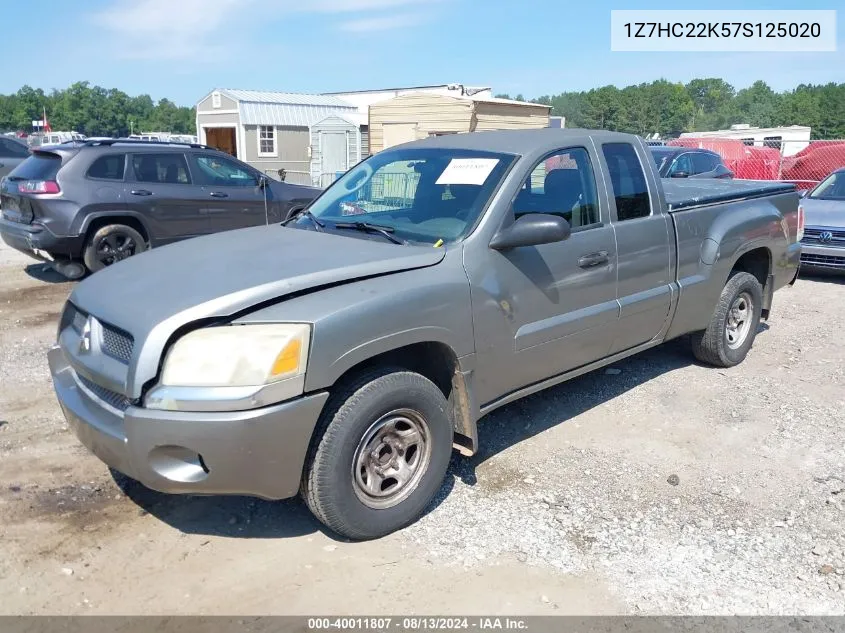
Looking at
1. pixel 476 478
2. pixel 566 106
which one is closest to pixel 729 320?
pixel 476 478

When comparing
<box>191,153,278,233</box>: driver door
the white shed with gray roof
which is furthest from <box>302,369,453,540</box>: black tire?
the white shed with gray roof

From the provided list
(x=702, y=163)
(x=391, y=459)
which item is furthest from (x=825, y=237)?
(x=391, y=459)

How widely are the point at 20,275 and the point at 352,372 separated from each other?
8002 mm

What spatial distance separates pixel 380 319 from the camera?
3244 mm

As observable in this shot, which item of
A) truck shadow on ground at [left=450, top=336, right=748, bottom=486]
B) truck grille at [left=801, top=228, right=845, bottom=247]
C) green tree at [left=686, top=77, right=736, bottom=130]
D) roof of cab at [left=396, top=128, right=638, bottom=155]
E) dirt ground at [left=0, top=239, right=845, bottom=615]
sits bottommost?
dirt ground at [left=0, top=239, right=845, bottom=615]

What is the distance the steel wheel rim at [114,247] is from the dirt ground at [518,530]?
3.85 m

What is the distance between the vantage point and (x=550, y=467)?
4254mm

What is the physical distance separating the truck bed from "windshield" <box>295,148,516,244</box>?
66.7 inches

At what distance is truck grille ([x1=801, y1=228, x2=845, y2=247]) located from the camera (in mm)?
9508

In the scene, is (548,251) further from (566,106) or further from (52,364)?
(566,106)

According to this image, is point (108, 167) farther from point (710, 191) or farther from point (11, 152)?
point (11, 152)

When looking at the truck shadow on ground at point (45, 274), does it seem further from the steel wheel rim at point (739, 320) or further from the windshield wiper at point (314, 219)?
the steel wheel rim at point (739, 320)

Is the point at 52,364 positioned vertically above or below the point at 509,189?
below

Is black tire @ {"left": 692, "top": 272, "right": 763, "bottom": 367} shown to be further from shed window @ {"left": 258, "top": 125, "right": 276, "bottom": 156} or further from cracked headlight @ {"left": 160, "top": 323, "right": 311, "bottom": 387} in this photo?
shed window @ {"left": 258, "top": 125, "right": 276, "bottom": 156}
